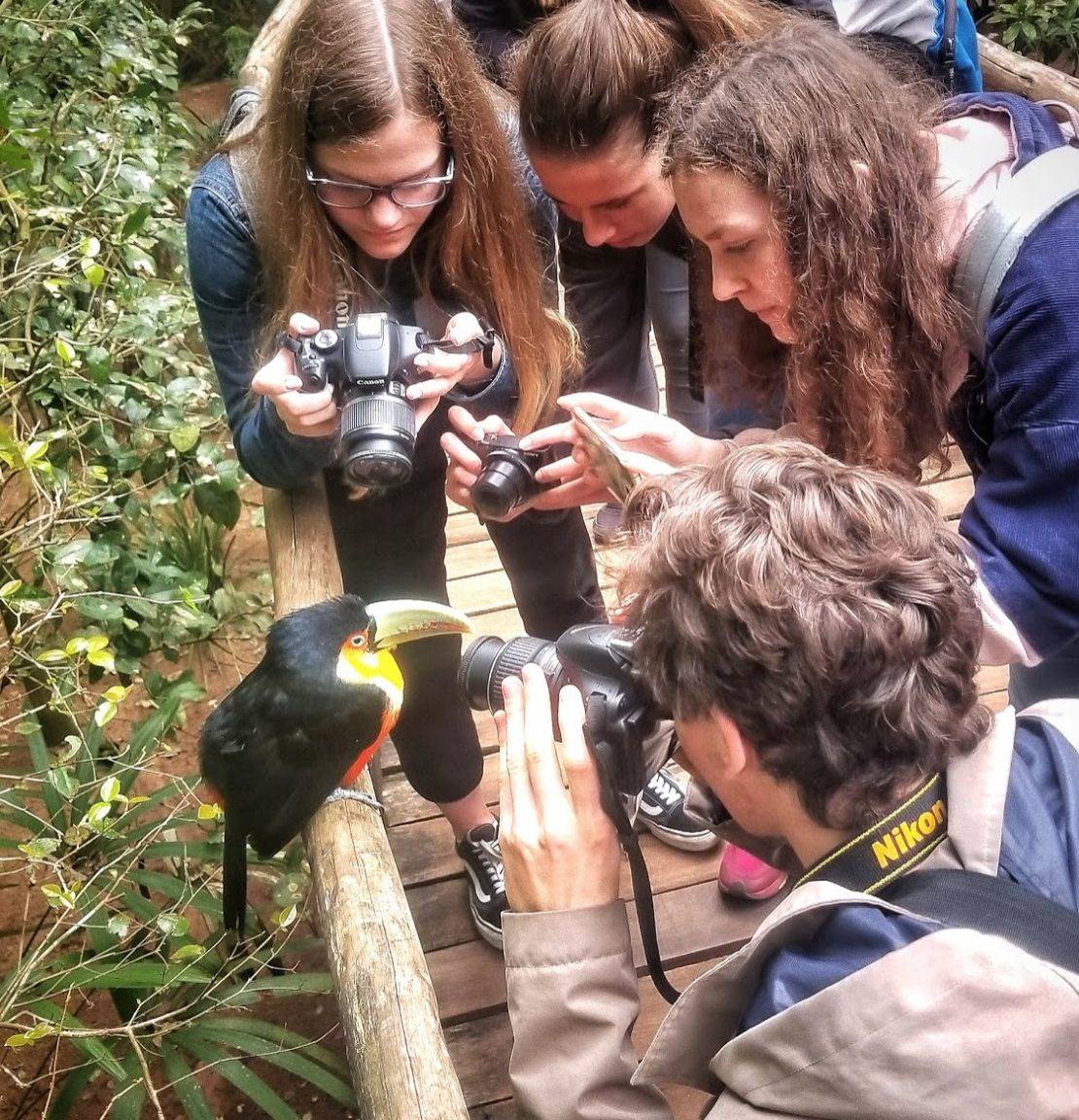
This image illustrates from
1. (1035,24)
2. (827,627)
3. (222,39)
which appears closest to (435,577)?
(827,627)

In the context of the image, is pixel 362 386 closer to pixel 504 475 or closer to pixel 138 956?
pixel 504 475

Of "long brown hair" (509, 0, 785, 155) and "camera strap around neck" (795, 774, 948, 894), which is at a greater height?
"long brown hair" (509, 0, 785, 155)

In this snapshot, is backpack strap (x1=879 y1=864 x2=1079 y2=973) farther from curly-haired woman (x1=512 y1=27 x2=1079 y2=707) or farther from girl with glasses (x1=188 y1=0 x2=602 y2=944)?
girl with glasses (x1=188 y1=0 x2=602 y2=944)

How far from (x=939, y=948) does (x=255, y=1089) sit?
1371mm

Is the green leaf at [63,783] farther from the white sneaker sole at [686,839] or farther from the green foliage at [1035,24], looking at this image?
the green foliage at [1035,24]

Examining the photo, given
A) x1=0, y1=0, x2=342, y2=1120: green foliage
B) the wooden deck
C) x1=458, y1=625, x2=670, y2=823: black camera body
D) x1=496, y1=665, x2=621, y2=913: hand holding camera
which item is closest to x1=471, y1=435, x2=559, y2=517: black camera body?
x1=458, y1=625, x2=670, y2=823: black camera body

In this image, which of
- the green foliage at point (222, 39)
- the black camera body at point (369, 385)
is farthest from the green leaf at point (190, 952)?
the green foliage at point (222, 39)

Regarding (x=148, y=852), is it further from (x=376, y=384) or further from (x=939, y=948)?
(x=939, y=948)

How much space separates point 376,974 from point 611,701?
17.9 inches

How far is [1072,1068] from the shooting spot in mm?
826

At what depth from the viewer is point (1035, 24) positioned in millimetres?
5281

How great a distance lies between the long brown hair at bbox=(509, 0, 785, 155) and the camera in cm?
171

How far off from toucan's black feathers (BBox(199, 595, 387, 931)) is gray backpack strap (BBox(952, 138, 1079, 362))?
3.36ft

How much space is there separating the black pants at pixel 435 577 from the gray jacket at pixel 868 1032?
1017mm
